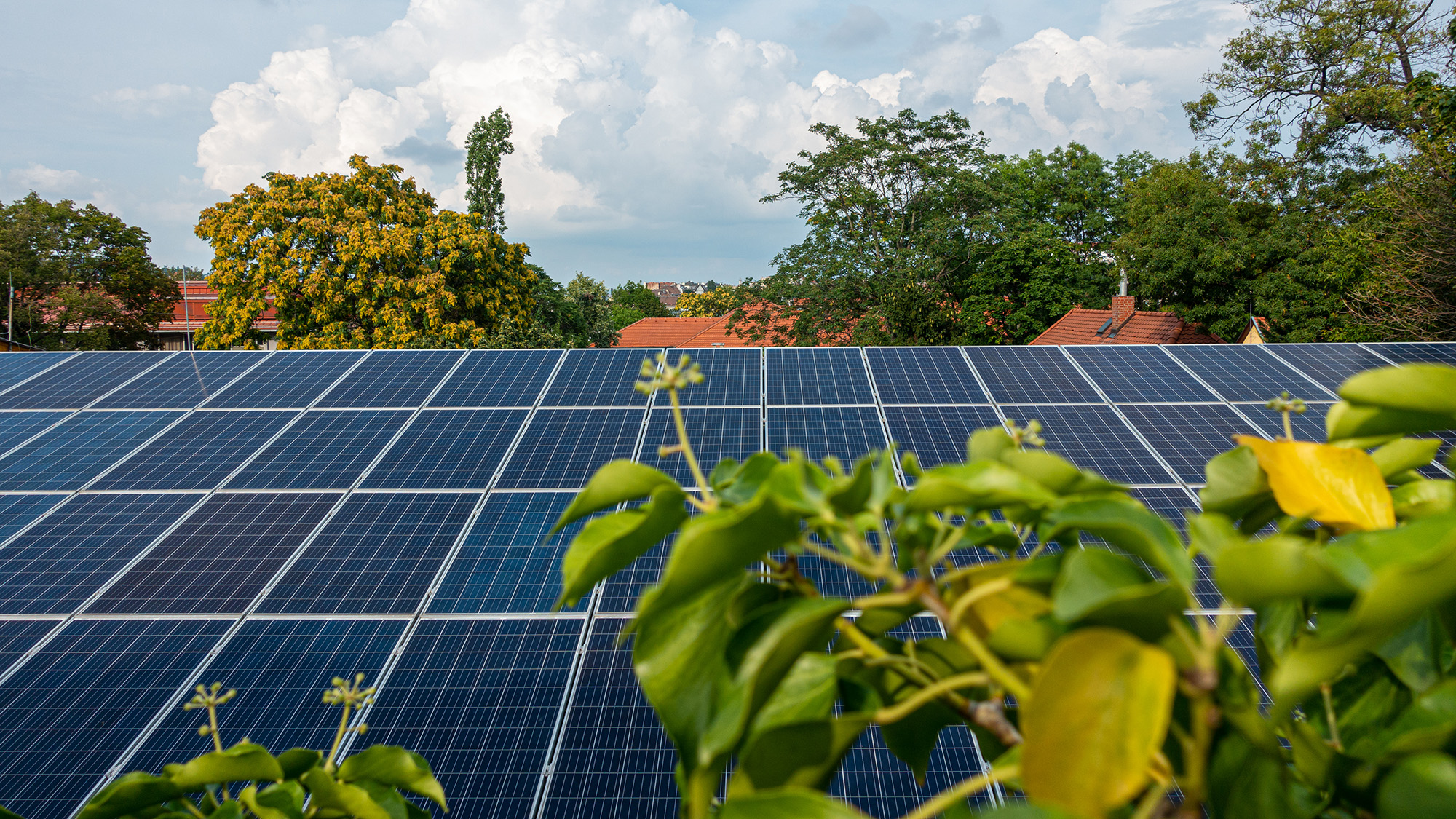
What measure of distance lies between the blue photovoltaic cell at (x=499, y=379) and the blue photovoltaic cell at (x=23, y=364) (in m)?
5.22

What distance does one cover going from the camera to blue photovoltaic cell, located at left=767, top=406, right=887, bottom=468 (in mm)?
6477

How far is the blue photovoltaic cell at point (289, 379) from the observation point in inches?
309

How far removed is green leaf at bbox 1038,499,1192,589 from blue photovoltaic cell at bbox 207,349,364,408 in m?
8.36

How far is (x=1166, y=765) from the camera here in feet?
2.99

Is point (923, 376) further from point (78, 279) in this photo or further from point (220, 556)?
point (78, 279)

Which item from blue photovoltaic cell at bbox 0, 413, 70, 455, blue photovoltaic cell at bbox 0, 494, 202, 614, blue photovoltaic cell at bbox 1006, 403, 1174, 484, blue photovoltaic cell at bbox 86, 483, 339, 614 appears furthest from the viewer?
blue photovoltaic cell at bbox 0, 413, 70, 455

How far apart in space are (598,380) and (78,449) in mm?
4929

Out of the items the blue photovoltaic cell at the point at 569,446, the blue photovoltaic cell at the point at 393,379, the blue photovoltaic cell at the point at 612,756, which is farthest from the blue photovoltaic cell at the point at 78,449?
the blue photovoltaic cell at the point at 612,756

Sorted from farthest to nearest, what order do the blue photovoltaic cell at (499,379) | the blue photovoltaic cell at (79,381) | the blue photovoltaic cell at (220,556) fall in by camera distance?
1. the blue photovoltaic cell at (79,381)
2. the blue photovoltaic cell at (499,379)
3. the blue photovoltaic cell at (220,556)

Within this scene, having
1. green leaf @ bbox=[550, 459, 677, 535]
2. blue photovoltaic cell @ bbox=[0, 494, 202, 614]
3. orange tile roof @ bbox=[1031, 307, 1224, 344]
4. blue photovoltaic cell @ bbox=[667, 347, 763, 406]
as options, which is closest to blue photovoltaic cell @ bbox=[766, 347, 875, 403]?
blue photovoltaic cell @ bbox=[667, 347, 763, 406]

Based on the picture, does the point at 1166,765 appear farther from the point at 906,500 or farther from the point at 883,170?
the point at 883,170

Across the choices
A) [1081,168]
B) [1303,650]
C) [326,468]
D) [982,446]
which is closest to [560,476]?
[326,468]

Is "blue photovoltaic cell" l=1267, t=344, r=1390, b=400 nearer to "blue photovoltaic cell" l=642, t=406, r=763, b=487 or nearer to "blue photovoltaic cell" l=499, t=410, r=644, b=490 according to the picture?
"blue photovoltaic cell" l=642, t=406, r=763, b=487

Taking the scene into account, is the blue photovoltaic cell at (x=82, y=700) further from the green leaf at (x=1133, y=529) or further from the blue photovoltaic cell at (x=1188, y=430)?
the blue photovoltaic cell at (x=1188, y=430)
